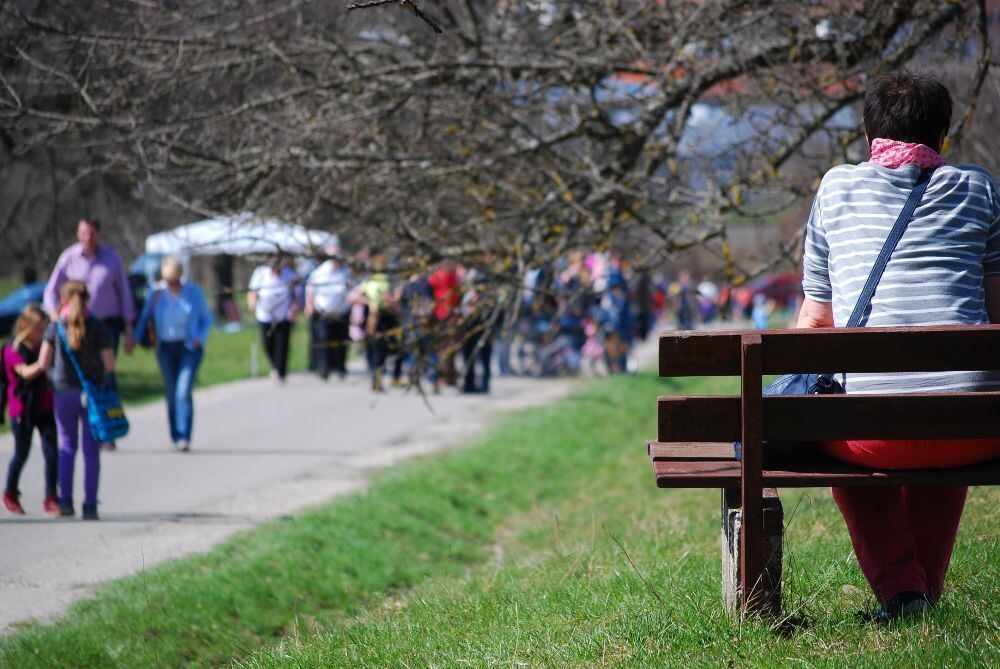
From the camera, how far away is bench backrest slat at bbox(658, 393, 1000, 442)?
376cm

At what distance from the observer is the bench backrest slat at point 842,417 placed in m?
3.76

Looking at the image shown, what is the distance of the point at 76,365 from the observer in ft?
27.7

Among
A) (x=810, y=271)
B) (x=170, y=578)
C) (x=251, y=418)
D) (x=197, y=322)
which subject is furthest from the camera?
(x=251, y=418)

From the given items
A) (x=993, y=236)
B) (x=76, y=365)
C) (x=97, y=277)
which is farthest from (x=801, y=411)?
(x=97, y=277)

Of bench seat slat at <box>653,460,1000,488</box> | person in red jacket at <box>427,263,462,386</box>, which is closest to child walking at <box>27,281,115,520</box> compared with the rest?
person in red jacket at <box>427,263,462,386</box>

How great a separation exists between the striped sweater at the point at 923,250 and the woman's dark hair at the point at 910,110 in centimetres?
15

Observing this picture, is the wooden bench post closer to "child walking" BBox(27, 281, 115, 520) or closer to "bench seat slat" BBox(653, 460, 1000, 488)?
"bench seat slat" BBox(653, 460, 1000, 488)

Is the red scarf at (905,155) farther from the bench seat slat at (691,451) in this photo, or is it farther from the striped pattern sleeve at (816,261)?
the bench seat slat at (691,451)

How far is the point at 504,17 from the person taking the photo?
934cm

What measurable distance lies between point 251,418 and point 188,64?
6.53 metres

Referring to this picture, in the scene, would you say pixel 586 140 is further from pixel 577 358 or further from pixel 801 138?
pixel 577 358

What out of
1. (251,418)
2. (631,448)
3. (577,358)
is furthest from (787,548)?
(577,358)

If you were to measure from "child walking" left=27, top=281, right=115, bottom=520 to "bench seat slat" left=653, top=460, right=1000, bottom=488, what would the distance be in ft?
18.0

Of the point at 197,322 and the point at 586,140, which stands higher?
the point at 586,140
